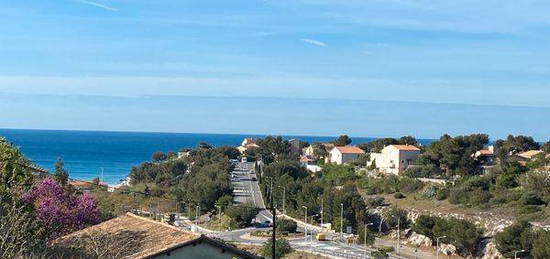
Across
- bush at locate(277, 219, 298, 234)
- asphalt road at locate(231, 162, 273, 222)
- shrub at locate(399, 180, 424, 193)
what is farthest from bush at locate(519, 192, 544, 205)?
asphalt road at locate(231, 162, 273, 222)

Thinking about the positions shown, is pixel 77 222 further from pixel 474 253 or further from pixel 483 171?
pixel 483 171

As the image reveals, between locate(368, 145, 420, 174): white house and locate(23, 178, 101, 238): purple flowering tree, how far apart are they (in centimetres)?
6939

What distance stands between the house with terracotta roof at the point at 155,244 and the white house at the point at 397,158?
245 feet

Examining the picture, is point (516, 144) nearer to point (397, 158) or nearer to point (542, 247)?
point (397, 158)

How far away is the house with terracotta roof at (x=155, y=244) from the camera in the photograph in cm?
2253

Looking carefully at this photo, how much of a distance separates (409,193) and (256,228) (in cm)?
1788

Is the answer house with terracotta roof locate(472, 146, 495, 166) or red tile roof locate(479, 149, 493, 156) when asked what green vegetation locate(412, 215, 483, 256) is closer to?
house with terracotta roof locate(472, 146, 495, 166)

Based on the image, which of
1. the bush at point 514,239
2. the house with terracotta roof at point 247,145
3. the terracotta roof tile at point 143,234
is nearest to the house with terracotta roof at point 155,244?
the terracotta roof tile at point 143,234

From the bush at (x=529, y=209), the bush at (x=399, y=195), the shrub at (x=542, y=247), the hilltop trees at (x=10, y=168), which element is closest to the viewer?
the hilltop trees at (x=10, y=168)

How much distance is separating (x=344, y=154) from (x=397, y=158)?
57.4ft

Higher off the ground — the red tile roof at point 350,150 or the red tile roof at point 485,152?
the red tile roof at point 485,152

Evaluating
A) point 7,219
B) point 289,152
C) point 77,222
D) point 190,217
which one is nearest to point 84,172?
point 289,152

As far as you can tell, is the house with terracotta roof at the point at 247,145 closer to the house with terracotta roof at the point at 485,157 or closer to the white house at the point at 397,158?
the white house at the point at 397,158

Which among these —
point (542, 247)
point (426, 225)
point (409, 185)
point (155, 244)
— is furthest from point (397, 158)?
point (155, 244)
